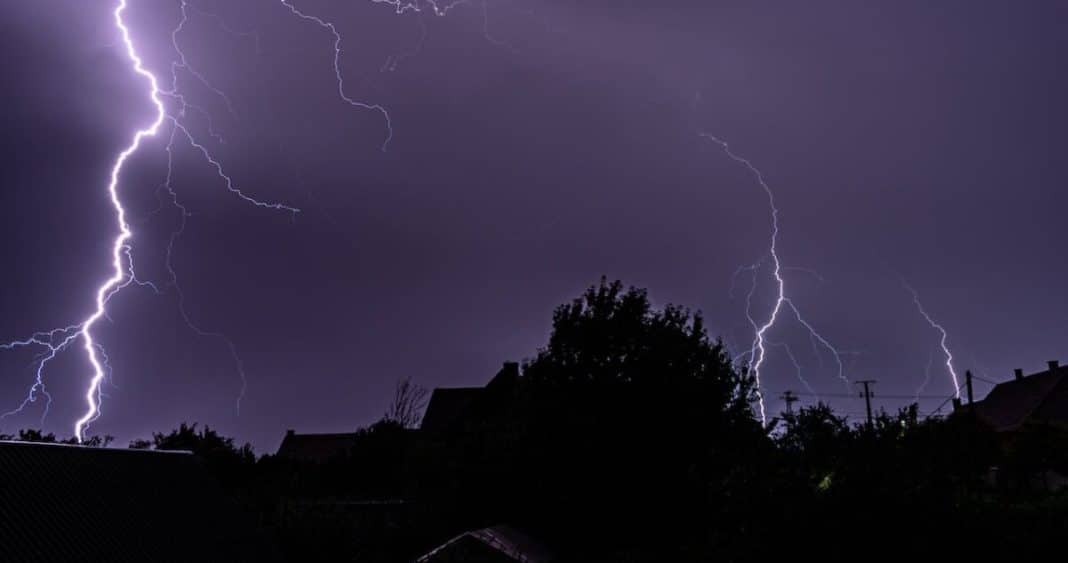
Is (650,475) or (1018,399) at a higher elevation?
(1018,399)

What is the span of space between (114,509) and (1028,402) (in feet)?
139

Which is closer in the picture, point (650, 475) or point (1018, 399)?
point (650, 475)

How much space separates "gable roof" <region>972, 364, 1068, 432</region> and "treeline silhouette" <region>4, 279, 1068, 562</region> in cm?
1064

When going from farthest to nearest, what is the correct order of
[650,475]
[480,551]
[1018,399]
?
[1018,399], [650,475], [480,551]

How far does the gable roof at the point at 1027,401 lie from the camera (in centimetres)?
3628

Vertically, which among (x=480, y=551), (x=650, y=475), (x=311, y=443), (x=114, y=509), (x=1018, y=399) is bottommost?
(x=480, y=551)

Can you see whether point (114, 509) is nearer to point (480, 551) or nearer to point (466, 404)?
point (480, 551)

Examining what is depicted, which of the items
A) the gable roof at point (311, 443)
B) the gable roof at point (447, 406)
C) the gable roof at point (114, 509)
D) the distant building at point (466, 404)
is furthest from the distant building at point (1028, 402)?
the gable roof at point (311, 443)

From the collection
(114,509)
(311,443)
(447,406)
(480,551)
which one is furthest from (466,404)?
(114,509)

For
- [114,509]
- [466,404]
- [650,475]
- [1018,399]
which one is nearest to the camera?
[114,509]

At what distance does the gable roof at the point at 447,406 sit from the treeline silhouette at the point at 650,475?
11.7m

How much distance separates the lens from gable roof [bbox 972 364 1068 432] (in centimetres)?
3628

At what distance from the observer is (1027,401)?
128ft

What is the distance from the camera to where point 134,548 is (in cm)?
1111
